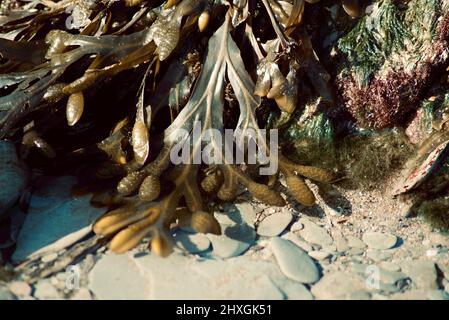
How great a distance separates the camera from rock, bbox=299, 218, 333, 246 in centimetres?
198

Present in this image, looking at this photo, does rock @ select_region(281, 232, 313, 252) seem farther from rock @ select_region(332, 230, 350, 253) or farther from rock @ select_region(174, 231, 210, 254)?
rock @ select_region(174, 231, 210, 254)

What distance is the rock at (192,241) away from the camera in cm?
187

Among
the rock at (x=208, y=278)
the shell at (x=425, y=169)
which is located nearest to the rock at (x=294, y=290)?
the rock at (x=208, y=278)

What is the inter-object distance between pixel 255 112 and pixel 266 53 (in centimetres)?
25

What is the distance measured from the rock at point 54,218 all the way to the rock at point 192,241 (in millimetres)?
317

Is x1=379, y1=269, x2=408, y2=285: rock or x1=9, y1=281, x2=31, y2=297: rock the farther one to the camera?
x1=379, y1=269, x2=408, y2=285: rock

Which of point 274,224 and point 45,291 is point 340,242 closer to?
point 274,224

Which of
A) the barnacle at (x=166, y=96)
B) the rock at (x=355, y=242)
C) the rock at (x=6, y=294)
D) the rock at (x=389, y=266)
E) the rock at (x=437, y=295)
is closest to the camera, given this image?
the rock at (x=6, y=294)

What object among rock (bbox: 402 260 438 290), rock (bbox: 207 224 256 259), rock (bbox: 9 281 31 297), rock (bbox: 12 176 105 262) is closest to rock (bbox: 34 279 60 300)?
rock (bbox: 9 281 31 297)

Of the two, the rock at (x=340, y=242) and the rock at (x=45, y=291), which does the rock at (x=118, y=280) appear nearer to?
the rock at (x=45, y=291)

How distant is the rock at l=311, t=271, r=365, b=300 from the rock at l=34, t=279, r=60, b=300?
0.81 metres

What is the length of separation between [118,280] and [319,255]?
0.69 metres

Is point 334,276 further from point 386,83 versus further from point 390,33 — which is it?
point 390,33

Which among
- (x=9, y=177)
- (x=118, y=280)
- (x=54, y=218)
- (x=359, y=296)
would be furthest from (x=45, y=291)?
(x=359, y=296)
